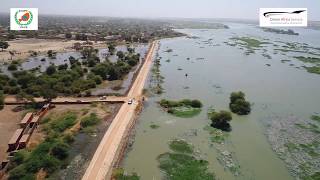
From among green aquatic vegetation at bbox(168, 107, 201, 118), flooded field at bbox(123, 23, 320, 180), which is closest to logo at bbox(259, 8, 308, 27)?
flooded field at bbox(123, 23, 320, 180)

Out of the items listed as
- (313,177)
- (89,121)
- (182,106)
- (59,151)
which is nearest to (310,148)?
(313,177)

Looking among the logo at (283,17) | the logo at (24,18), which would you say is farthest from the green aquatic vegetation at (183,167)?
the logo at (24,18)

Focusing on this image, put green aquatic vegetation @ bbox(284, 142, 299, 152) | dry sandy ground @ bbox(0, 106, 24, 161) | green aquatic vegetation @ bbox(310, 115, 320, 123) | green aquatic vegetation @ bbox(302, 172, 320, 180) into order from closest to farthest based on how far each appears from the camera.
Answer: green aquatic vegetation @ bbox(302, 172, 320, 180), dry sandy ground @ bbox(0, 106, 24, 161), green aquatic vegetation @ bbox(284, 142, 299, 152), green aquatic vegetation @ bbox(310, 115, 320, 123)

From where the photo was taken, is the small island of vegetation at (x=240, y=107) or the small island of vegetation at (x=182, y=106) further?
the small island of vegetation at (x=240, y=107)

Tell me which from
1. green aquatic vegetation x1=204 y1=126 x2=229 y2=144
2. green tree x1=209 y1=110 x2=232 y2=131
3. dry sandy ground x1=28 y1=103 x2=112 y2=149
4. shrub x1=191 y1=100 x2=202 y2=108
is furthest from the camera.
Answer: shrub x1=191 y1=100 x2=202 y2=108

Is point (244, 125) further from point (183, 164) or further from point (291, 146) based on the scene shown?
point (183, 164)

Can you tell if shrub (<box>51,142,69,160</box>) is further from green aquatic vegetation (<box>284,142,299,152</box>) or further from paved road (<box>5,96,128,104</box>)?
green aquatic vegetation (<box>284,142,299,152</box>)

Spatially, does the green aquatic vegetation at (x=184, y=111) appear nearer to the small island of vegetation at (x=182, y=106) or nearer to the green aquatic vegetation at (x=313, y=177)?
the small island of vegetation at (x=182, y=106)

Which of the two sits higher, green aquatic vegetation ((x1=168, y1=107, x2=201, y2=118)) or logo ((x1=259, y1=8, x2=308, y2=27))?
logo ((x1=259, y1=8, x2=308, y2=27))
